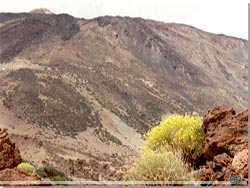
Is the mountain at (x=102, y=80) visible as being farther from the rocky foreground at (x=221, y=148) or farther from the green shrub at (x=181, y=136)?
the rocky foreground at (x=221, y=148)

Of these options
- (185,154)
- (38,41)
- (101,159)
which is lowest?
(101,159)

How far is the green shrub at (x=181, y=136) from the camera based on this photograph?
15672 mm

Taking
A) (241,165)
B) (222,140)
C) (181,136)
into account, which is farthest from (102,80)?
(241,165)

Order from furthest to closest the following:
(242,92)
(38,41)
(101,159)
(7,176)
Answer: (242,92), (38,41), (101,159), (7,176)

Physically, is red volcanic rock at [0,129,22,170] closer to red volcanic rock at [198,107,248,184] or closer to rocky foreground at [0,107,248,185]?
rocky foreground at [0,107,248,185]

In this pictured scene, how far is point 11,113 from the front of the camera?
63.2 meters

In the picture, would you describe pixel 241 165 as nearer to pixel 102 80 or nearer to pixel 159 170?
pixel 159 170

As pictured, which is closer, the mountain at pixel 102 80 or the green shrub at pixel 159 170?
the green shrub at pixel 159 170

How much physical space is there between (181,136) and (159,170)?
335 inches

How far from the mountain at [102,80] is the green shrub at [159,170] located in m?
33.2

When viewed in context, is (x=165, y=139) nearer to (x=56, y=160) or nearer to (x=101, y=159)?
(x=56, y=160)

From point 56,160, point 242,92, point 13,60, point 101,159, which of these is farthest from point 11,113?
point 242,92

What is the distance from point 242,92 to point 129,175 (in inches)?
4971

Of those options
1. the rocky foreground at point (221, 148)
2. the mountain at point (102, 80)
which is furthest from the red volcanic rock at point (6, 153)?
the mountain at point (102, 80)
